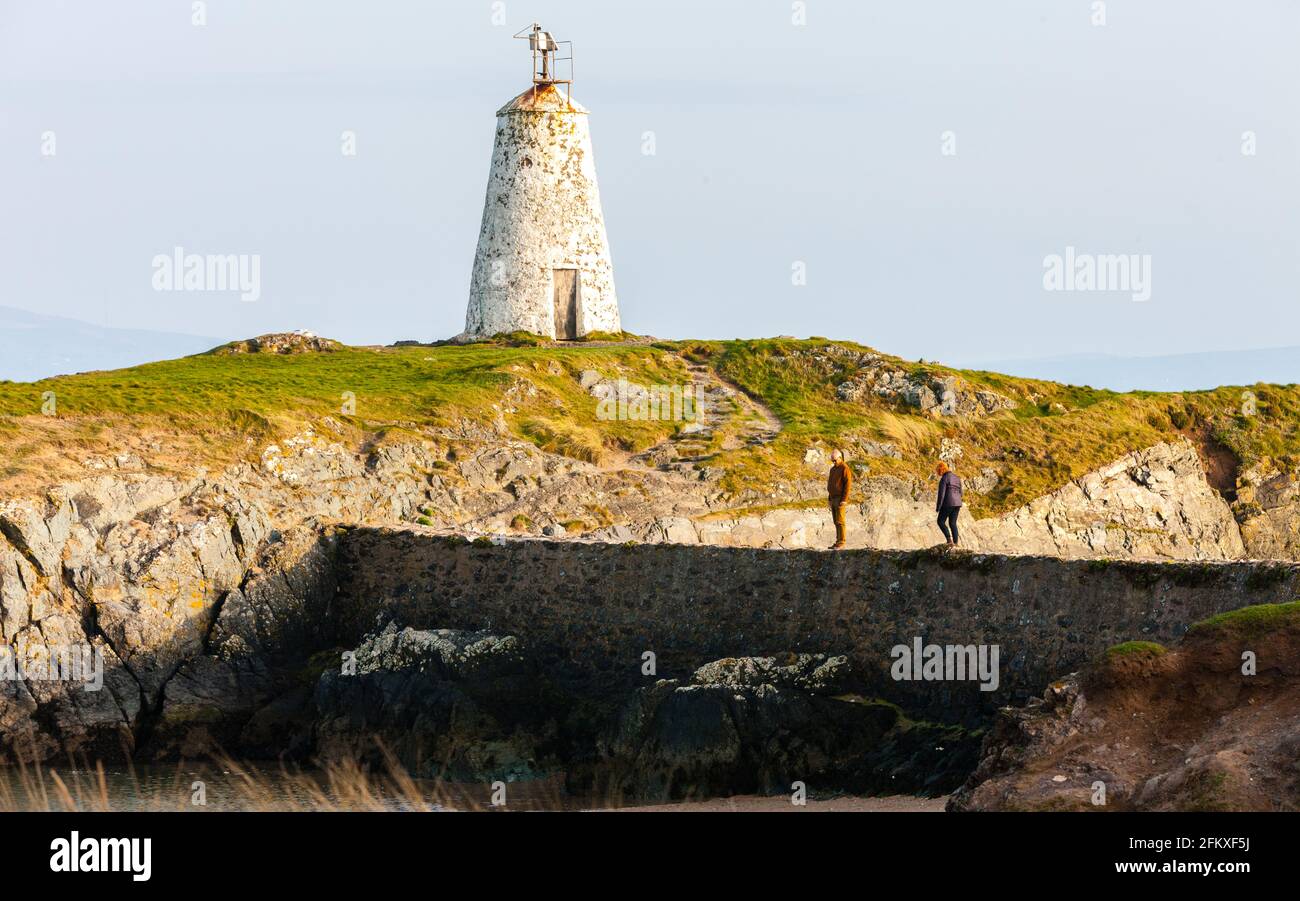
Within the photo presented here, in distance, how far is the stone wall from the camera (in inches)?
910

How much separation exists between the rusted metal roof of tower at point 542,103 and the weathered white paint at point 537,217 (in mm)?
27

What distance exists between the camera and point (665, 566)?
28.5m

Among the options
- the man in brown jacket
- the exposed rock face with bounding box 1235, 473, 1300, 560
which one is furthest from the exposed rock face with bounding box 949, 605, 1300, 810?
the exposed rock face with bounding box 1235, 473, 1300, 560

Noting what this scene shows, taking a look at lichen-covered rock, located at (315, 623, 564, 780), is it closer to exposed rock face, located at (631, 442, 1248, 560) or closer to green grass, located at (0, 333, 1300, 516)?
green grass, located at (0, 333, 1300, 516)

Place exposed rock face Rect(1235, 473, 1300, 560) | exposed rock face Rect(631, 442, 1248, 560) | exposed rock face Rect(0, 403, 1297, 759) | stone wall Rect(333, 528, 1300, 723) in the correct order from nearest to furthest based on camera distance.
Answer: stone wall Rect(333, 528, 1300, 723)
exposed rock face Rect(0, 403, 1297, 759)
exposed rock face Rect(631, 442, 1248, 560)
exposed rock face Rect(1235, 473, 1300, 560)

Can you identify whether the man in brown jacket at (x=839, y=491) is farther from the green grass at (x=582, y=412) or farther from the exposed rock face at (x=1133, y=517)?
the exposed rock face at (x=1133, y=517)

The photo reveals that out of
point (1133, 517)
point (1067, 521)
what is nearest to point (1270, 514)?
point (1133, 517)

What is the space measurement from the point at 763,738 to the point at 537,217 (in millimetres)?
28623

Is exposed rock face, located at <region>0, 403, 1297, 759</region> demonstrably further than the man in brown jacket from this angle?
Yes

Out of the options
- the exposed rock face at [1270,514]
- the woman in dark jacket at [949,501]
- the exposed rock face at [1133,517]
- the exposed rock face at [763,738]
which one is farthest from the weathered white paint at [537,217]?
the exposed rock face at [763,738]

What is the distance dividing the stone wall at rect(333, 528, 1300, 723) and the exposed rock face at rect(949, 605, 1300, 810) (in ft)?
9.78

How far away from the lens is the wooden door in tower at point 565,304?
5209cm

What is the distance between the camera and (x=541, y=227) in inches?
2040
